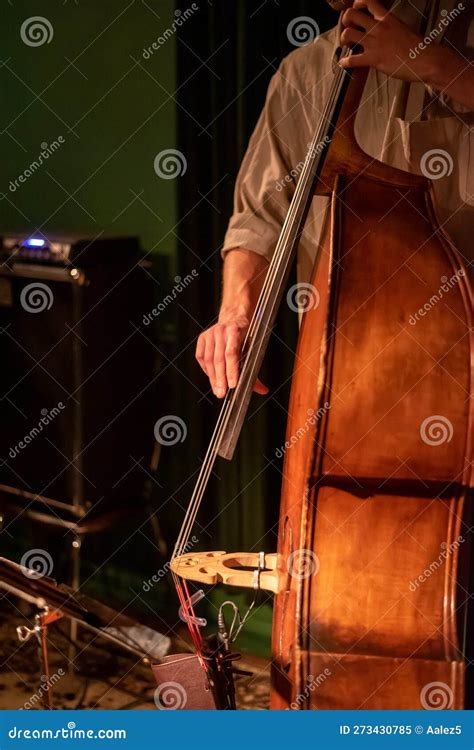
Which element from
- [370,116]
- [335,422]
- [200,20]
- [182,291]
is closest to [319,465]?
[335,422]

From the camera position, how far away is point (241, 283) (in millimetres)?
1414

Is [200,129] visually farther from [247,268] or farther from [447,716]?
[447,716]

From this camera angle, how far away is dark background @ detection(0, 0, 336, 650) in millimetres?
2207

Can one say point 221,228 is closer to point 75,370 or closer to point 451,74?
point 75,370

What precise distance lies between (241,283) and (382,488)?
44 centimetres

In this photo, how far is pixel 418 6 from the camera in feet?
4.43

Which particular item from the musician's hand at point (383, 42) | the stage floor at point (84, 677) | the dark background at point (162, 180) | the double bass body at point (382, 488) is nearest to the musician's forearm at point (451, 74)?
the musician's hand at point (383, 42)

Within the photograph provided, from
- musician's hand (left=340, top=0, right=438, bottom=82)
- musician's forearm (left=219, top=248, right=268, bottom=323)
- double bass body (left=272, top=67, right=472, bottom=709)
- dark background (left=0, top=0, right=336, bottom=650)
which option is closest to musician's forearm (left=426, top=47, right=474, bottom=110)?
musician's hand (left=340, top=0, right=438, bottom=82)

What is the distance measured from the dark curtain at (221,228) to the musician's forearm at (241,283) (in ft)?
2.36

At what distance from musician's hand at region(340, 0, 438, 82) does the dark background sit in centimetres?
93

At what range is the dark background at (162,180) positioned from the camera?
2.21 m

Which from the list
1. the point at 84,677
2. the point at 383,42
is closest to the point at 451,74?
the point at 383,42

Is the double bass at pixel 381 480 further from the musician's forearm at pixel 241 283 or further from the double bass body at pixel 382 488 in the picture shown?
the musician's forearm at pixel 241 283

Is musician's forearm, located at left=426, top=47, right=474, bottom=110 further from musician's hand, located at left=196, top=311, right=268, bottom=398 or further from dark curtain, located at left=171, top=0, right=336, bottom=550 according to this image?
dark curtain, located at left=171, top=0, right=336, bottom=550
